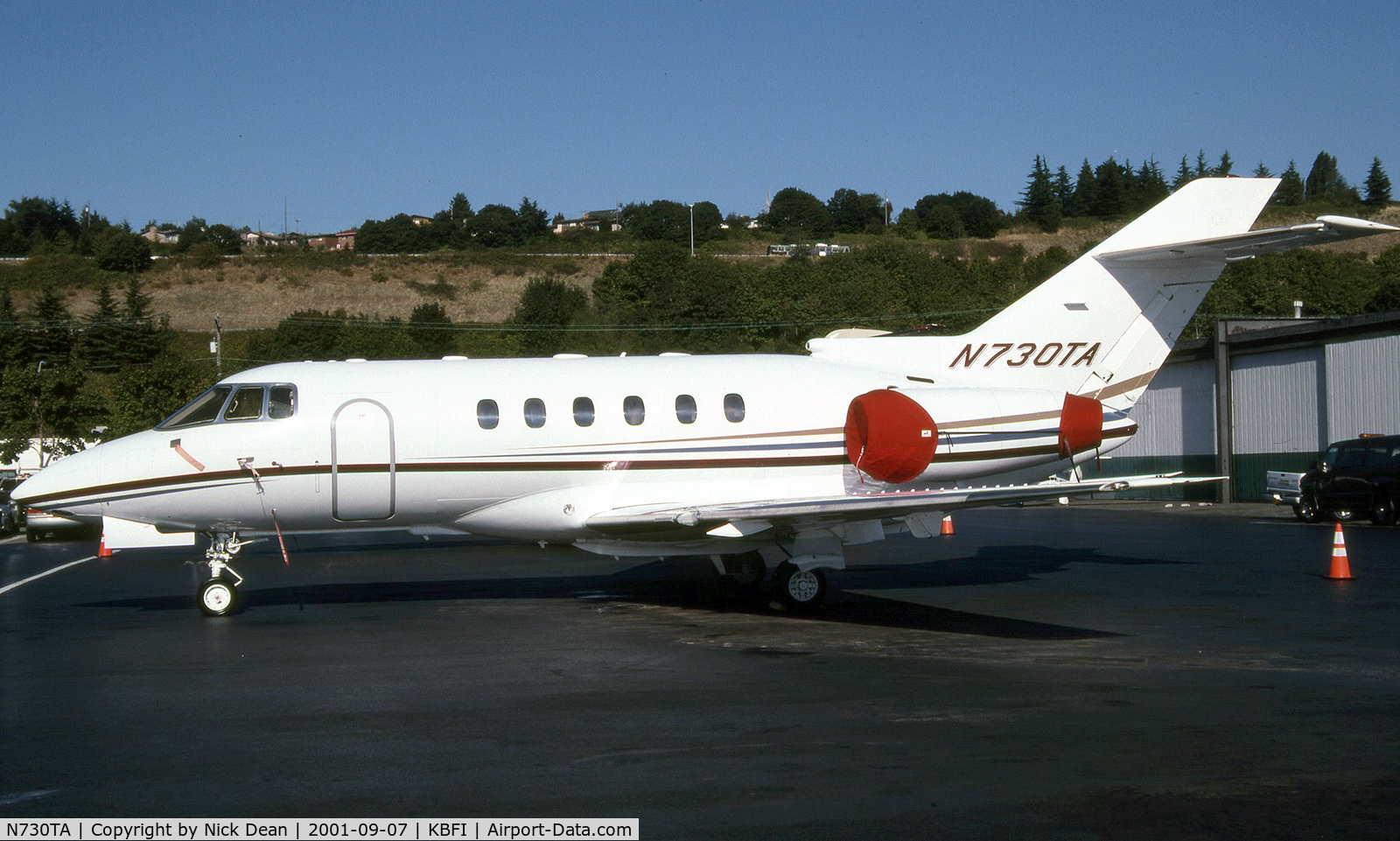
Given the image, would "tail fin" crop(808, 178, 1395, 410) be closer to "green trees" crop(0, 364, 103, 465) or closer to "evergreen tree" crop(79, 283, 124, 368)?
"green trees" crop(0, 364, 103, 465)

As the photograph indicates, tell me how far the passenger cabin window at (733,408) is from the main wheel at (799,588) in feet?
6.55

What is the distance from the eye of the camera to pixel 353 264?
11269cm

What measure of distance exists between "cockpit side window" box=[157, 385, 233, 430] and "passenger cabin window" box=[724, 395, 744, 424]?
19.9 feet

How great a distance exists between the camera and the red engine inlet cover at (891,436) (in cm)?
1509

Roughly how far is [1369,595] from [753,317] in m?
68.0

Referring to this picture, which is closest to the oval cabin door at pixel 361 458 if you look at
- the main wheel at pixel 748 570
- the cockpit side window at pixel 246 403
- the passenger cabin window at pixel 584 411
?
the cockpit side window at pixel 246 403

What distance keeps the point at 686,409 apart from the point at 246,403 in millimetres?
5356

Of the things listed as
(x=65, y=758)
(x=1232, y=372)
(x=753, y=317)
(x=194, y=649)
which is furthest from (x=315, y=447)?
(x=753, y=317)

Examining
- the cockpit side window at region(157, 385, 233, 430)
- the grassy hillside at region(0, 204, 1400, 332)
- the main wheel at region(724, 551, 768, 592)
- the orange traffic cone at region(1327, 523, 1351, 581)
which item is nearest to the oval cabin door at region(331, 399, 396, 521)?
the cockpit side window at region(157, 385, 233, 430)

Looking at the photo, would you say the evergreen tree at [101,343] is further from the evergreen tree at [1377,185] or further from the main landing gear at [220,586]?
the evergreen tree at [1377,185]

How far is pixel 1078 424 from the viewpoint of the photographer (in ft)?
52.6

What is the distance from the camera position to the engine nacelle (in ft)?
49.8

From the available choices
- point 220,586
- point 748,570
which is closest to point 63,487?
point 220,586

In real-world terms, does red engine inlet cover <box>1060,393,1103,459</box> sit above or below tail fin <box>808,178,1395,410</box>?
below
